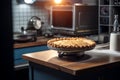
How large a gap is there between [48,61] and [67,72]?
0.19 metres

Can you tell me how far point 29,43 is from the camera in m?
2.48

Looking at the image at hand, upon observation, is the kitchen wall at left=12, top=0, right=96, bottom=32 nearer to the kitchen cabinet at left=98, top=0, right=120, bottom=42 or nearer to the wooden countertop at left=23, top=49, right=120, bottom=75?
the kitchen cabinet at left=98, top=0, right=120, bottom=42

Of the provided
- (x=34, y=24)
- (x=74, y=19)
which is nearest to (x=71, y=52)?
(x=74, y=19)

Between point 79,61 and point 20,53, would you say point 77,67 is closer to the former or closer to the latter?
point 79,61

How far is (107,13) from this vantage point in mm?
3031

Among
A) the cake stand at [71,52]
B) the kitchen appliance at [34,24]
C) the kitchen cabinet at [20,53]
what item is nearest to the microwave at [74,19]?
the kitchen appliance at [34,24]

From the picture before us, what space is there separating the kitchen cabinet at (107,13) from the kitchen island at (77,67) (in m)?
1.50

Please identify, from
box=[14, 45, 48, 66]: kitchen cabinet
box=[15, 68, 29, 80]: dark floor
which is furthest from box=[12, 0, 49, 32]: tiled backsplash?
box=[15, 68, 29, 80]: dark floor

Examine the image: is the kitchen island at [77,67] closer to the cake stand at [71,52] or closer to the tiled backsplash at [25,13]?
the cake stand at [71,52]

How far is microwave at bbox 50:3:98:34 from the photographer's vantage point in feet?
9.05

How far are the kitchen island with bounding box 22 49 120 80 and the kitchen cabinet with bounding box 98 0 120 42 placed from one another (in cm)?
150

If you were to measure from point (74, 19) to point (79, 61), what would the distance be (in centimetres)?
148

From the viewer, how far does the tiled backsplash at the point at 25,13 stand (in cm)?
A: 288

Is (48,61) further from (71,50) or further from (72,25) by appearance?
(72,25)
